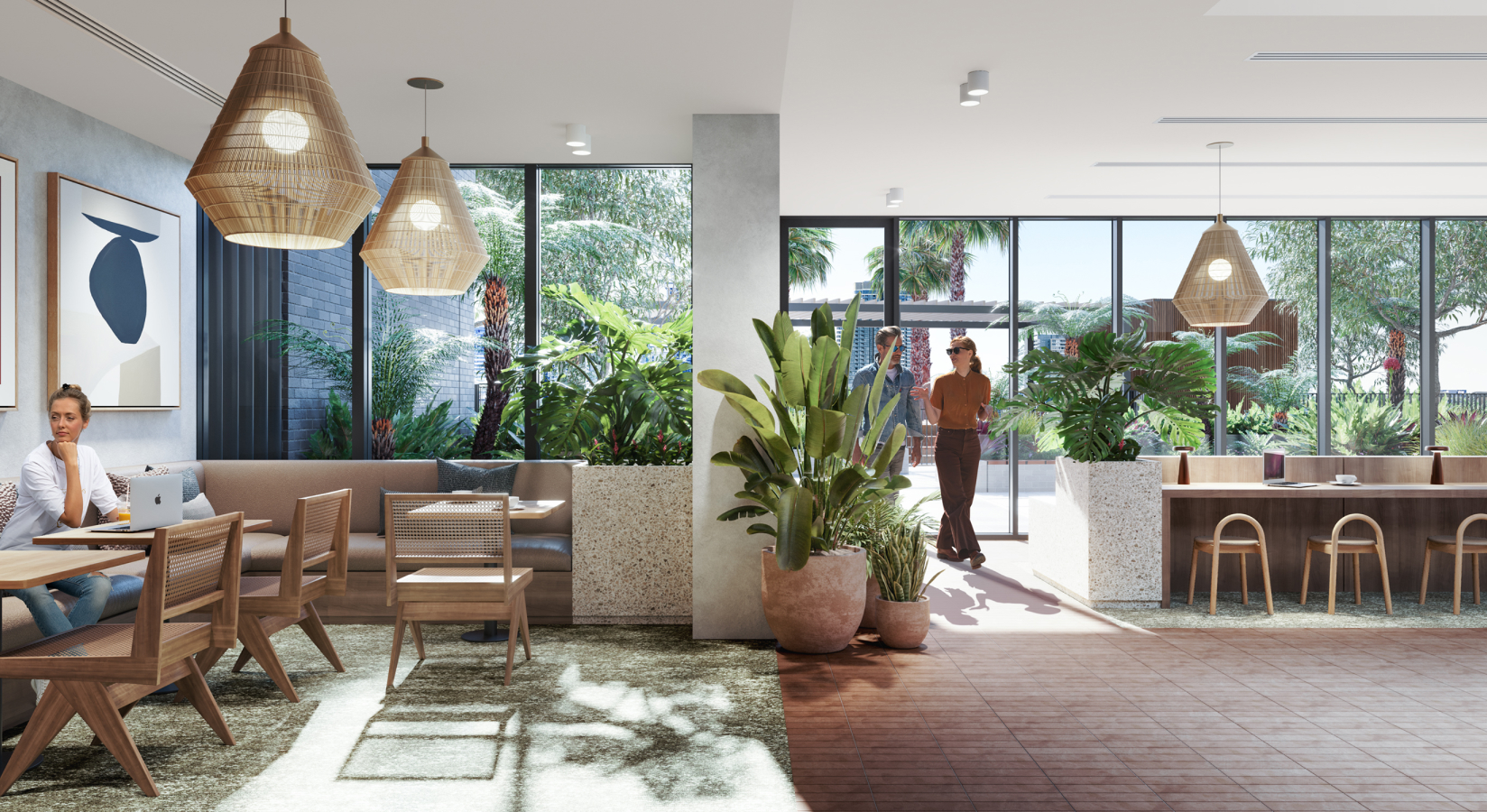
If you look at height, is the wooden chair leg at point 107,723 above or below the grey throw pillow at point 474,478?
below

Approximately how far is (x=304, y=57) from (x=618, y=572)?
3.18m

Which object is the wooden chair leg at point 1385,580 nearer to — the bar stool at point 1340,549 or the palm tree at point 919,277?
the bar stool at point 1340,549

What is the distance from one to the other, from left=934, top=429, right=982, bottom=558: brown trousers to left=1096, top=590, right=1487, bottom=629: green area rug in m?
1.39

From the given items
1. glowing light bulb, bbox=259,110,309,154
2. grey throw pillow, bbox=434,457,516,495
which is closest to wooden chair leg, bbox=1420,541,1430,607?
grey throw pillow, bbox=434,457,516,495

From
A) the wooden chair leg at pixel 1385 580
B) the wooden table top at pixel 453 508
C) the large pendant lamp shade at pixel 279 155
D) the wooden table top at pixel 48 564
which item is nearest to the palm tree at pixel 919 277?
the wooden chair leg at pixel 1385 580

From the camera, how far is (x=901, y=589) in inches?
181

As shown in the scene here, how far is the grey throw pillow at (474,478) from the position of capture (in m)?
5.32

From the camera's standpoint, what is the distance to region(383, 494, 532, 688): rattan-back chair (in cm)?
382

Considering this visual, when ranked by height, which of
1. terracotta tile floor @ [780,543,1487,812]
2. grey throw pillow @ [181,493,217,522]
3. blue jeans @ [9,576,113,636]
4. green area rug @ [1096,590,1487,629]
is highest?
grey throw pillow @ [181,493,217,522]

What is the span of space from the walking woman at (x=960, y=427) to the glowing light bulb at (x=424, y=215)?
3.74m

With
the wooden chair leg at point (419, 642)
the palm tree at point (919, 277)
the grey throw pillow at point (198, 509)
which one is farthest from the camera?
the palm tree at point (919, 277)

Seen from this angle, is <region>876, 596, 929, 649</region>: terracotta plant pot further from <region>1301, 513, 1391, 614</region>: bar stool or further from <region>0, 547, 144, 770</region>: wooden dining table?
<region>0, 547, 144, 770</region>: wooden dining table

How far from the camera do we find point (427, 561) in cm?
391

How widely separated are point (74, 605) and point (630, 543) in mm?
2578
